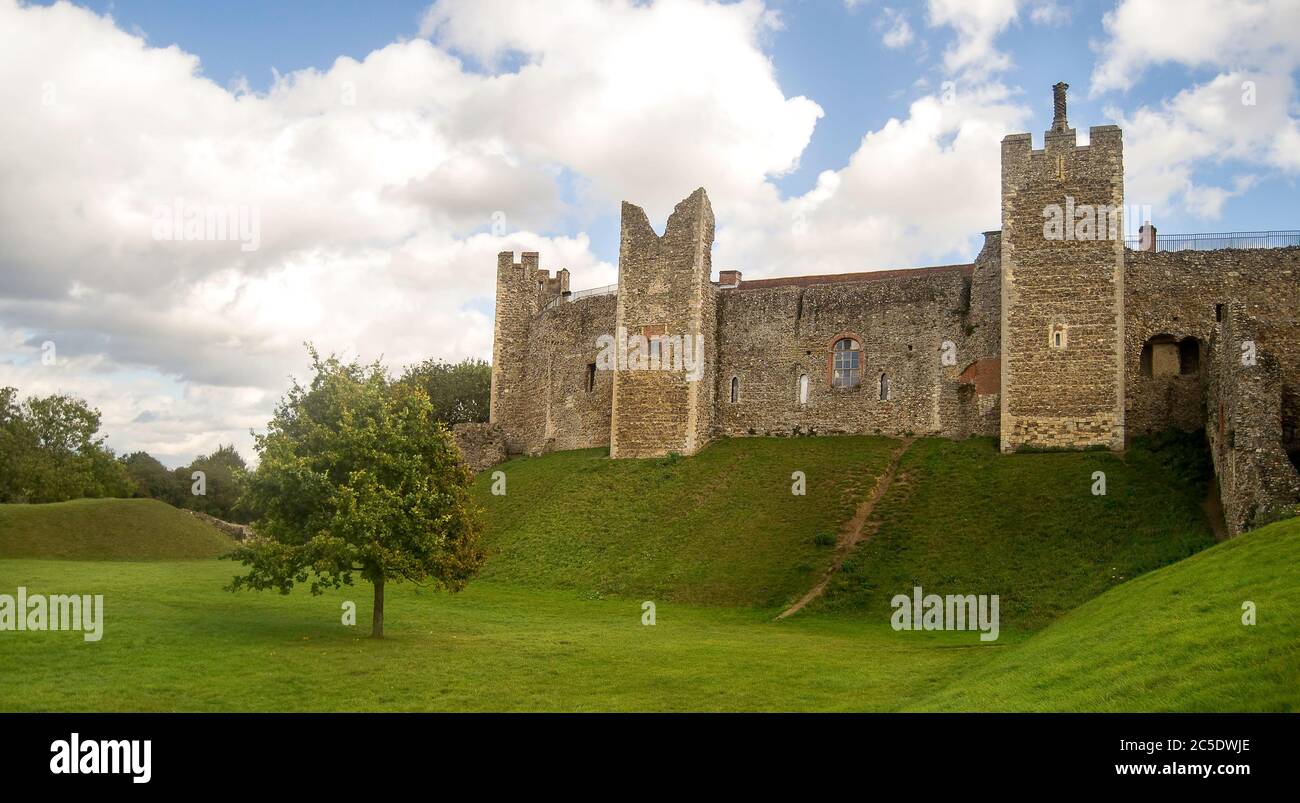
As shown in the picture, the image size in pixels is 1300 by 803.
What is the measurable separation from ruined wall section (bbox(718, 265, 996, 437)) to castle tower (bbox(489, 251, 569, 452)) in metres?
14.0

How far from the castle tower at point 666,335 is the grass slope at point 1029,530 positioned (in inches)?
448

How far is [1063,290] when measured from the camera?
1499 inches

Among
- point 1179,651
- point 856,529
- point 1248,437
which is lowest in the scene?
point 1179,651

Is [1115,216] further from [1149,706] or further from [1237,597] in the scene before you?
[1149,706]

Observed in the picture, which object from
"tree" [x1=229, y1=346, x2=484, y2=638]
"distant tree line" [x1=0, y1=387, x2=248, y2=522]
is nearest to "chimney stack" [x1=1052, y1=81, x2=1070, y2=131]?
"tree" [x1=229, y1=346, x2=484, y2=638]

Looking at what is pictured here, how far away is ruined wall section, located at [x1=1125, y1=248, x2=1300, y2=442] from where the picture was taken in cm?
3672

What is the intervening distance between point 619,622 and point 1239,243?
2734 cm

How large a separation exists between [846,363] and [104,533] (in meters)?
32.7

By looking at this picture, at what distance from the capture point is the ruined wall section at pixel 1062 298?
3725 centimetres

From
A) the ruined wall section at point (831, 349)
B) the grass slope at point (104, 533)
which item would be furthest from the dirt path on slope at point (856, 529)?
the grass slope at point (104, 533)

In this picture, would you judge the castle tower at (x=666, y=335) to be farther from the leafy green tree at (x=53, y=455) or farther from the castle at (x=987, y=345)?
the leafy green tree at (x=53, y=455)

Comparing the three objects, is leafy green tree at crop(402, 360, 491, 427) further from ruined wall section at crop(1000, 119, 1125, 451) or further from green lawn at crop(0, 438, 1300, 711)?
ruined wall section at crop(1000, 119, 1125, 451)

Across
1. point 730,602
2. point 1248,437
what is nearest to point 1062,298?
point 1248,437

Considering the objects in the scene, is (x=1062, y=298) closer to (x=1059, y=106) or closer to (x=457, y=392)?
(x=1059, y=106)
